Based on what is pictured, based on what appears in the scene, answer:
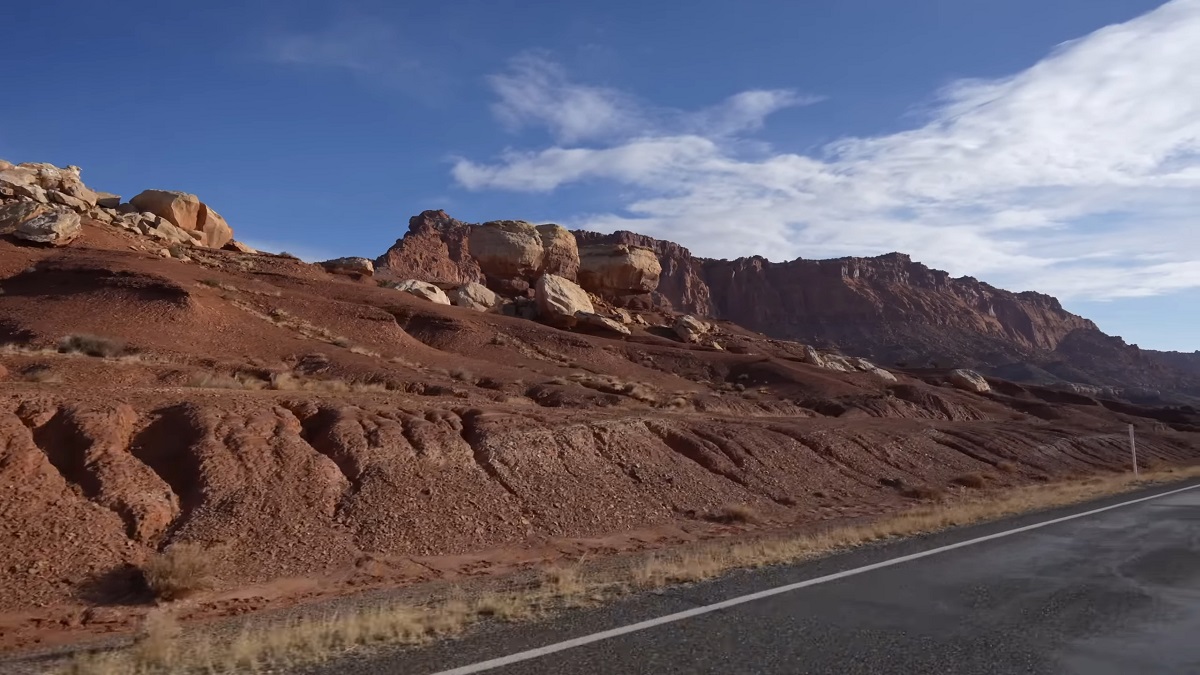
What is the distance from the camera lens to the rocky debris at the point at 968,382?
6378 cm

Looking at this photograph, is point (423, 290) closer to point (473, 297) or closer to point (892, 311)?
point (473, 297)

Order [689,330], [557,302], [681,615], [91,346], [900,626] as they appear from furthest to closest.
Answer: [689,330], [557,302], [91,346], [681,615], [900,626]

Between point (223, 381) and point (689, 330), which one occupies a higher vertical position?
point (689, 330)

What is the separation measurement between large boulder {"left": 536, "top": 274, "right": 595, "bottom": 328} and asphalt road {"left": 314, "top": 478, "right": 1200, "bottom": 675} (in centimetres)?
4097

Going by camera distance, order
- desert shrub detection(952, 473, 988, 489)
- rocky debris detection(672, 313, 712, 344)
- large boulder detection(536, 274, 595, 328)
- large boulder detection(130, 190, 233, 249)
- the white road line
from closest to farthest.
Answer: the white road line, desert shrub detection(952, 473, 988, 489), large boulder detection(130, 190, 233, 249), large boulder detection(536, 274, 595, 328), rocky debris detection(672, 313, 712, 344)

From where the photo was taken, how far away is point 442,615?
8117 millimetres

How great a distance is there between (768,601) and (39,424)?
1126 cm

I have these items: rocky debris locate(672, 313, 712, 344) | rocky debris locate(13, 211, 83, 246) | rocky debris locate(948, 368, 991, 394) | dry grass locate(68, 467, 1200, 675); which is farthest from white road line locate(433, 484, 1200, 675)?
rocky debris locate(948, 368, 991, 394)

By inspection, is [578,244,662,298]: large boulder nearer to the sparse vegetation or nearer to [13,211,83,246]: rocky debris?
[13,211,83,246]: rocky debris

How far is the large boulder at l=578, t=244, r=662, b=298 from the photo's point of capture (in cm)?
6800

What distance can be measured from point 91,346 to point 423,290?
26903 mm

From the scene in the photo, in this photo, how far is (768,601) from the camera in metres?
8.43

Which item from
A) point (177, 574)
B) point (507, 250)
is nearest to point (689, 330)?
point (507, 250)

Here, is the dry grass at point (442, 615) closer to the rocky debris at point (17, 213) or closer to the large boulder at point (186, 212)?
the rocky debris at point (17, 213)
